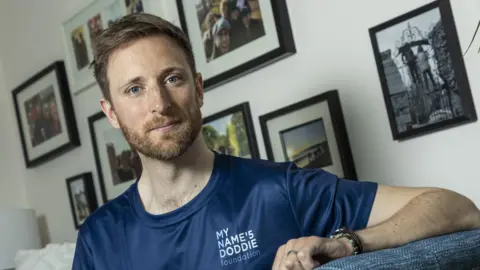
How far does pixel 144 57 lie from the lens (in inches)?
58.4

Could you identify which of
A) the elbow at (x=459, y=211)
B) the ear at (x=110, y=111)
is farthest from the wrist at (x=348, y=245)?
the ear at (x=110, y=111)

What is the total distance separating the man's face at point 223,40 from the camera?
2171 millimetres

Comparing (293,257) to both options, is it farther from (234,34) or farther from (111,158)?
(111,158)

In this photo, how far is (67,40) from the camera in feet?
9.72

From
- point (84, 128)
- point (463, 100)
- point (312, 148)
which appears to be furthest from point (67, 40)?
point (463, 100)

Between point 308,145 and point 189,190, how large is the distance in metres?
0.55

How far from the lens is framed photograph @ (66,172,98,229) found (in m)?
2.94

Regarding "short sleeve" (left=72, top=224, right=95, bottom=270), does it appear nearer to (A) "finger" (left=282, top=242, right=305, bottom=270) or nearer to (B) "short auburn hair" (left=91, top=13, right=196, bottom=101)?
(B) "short auburn hair" (left=91, top=13, right=196, bottom=101)

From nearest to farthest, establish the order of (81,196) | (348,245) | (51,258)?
(348,245), (51,258), (81,196)

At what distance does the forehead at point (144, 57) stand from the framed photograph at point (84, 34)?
1165 millimetres

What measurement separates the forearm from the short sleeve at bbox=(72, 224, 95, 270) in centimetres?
70

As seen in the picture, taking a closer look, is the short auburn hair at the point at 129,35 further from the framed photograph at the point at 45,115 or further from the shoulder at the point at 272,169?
the framed photograph at the point at 45,115

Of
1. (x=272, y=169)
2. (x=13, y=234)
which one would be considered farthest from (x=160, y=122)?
(x=13, y=234)

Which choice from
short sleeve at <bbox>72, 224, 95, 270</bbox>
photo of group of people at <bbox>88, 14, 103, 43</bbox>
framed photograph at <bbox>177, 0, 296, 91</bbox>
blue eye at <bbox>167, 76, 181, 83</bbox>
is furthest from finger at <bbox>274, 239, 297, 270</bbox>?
photo of group of people at <bbox>88, 14, 103, 43</bbox>
